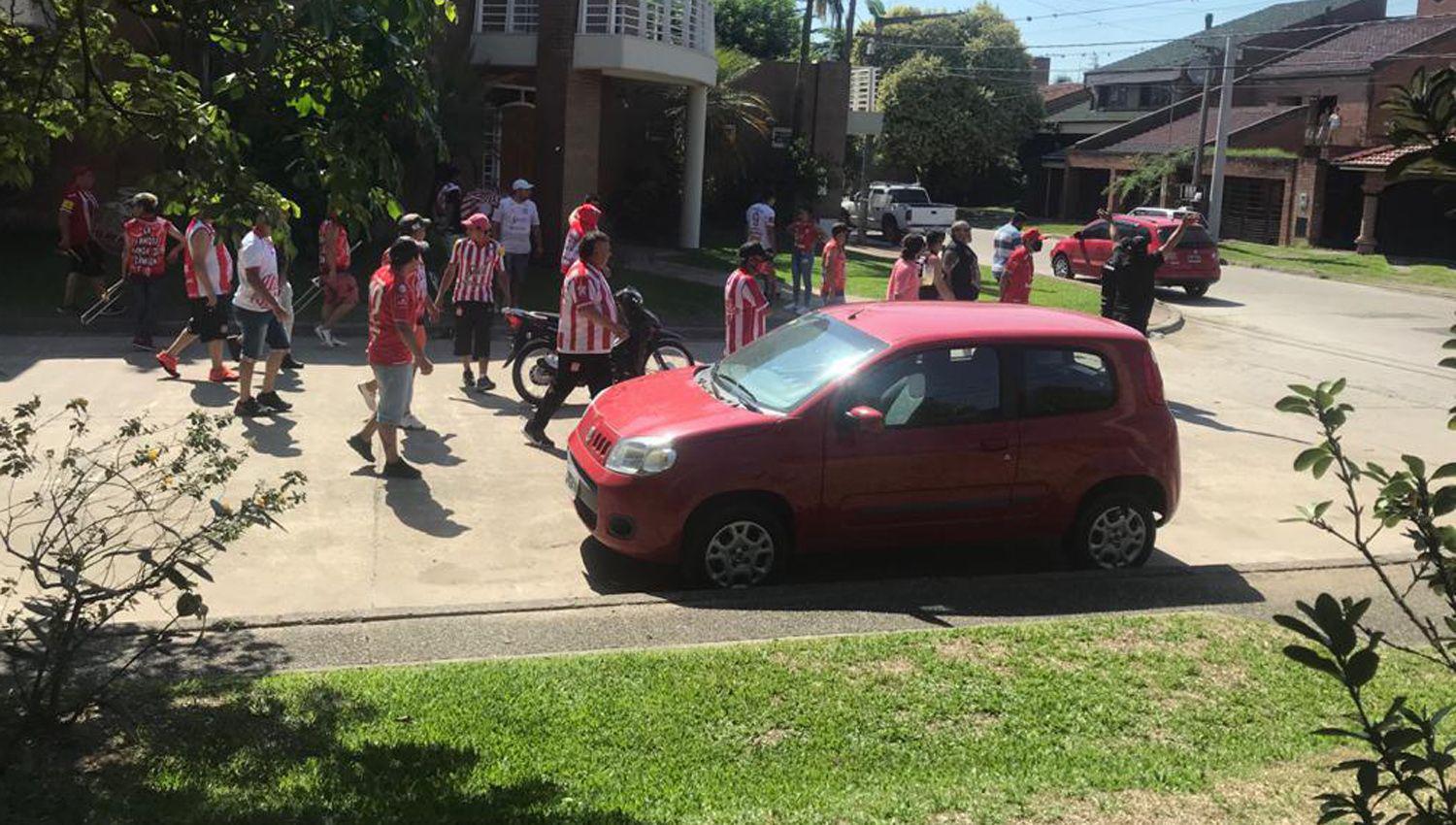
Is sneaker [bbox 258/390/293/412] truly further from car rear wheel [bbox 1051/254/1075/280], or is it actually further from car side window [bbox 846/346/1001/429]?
car rear wheel [bbox 1051/254/1075/280]

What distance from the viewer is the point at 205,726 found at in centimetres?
515

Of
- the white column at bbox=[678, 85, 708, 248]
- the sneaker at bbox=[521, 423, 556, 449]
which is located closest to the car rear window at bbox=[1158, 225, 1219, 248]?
the white column at bbox=[678, 85, 708, 248]

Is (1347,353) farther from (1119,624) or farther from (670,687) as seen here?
(670,687)

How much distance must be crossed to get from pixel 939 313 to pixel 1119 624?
8.19 ft

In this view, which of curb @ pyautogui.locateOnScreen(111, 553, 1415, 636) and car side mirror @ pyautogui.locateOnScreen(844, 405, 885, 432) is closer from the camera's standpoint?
curb @ pyautogui.locateOnScreen(111, 553, 1415, 636)

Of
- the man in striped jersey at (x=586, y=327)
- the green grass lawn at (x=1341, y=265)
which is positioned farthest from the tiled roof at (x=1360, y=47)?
the man in striped jersey at (x=586, y=327)

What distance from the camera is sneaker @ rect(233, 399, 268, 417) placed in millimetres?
11430

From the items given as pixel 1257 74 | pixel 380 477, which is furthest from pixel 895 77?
pixel 380 477

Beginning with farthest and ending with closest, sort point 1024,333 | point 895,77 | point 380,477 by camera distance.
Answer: point 895,77 → point 380,477 → point 1024,333

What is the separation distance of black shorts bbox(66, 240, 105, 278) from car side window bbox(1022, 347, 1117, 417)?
11.7m

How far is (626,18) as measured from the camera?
2384 centimetres

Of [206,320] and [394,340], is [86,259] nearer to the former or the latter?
[206,320]

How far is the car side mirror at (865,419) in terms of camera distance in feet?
25.2

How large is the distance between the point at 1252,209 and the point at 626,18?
32.2 metres
